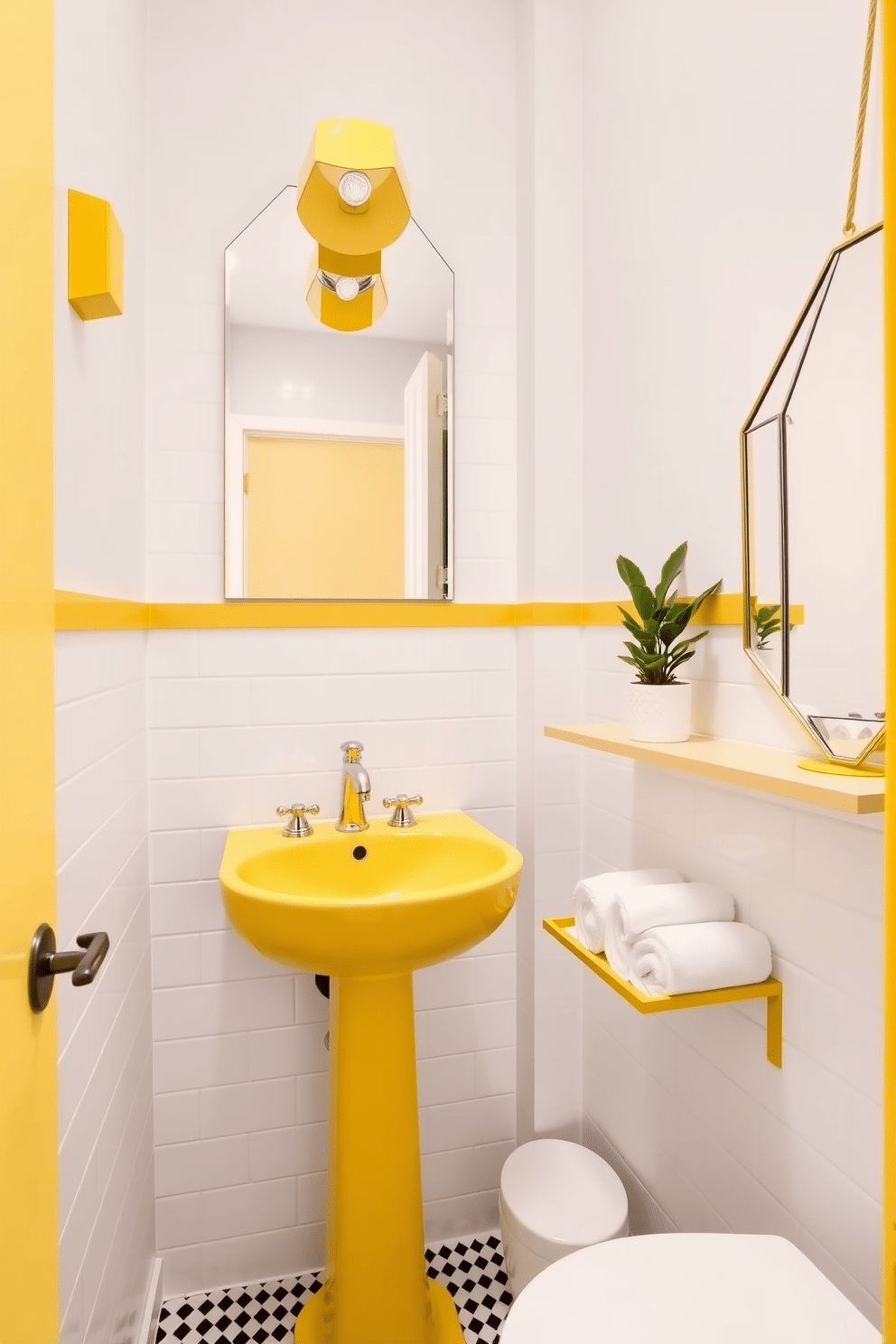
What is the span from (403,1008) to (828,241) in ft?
4.47

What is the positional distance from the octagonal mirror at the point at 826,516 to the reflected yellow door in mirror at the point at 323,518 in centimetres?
79

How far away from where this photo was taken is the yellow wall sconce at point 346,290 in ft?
5.43

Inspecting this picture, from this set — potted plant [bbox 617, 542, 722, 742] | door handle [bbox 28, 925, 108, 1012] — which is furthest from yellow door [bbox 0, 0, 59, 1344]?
potted plant [bbox 617, 542, 722, 742]

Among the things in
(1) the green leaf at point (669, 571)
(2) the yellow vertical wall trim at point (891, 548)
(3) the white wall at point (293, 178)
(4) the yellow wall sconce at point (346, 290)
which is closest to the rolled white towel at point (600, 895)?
(1) the green leaf at point (669, 571)

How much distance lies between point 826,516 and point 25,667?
924 millimetres

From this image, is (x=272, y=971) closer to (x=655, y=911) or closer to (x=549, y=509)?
(x=655, y=911)

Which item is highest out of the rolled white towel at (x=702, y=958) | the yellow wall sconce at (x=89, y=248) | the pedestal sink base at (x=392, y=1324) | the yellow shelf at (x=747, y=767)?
the yellow wall sconce at (x=89, y=248)

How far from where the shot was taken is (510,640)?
1.80 meters

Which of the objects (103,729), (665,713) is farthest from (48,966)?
(665,713)

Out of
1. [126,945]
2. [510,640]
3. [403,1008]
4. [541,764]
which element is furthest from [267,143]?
[403,1008]

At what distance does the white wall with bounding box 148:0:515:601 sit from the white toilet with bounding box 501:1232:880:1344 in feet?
4.00

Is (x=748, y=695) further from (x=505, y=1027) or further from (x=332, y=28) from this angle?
(x=332, y=28)

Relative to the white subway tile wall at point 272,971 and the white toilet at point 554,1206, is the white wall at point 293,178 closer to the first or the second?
the white subway tile wall at point 272,971

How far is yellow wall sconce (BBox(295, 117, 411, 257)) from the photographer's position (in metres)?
1.46
